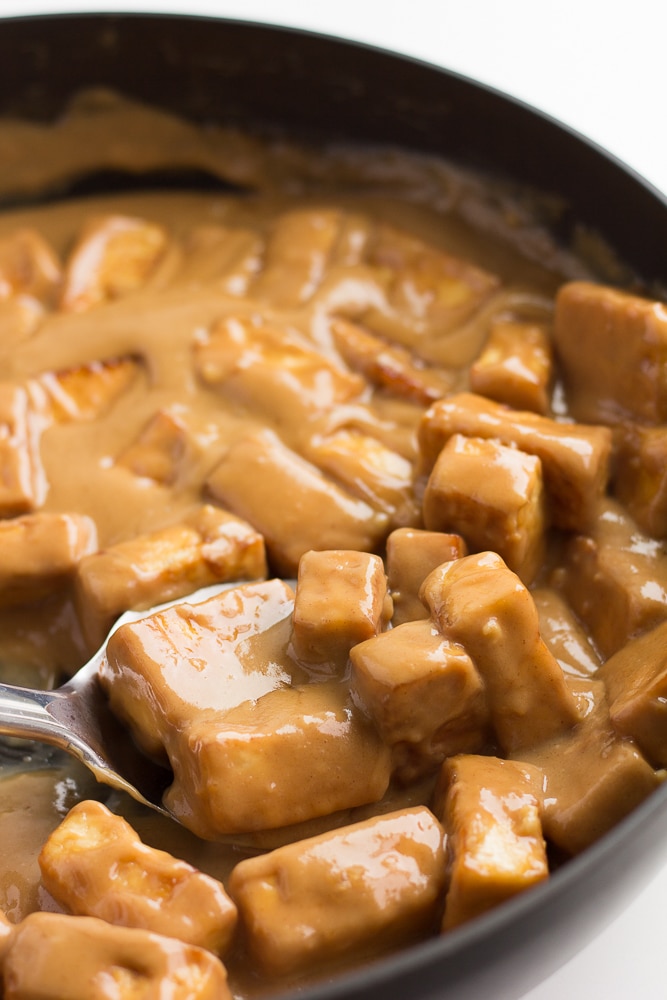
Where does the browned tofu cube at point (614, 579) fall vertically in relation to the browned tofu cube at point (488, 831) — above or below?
above

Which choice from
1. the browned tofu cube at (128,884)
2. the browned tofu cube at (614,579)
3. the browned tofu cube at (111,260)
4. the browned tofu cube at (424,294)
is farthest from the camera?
the browned tofu cube at (111,260)

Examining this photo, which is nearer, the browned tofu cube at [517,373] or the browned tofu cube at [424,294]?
the browned tofu cube at [517,373]

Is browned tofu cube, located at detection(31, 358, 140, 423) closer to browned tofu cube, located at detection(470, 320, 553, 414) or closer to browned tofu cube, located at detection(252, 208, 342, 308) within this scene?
browned tofu cube, located at detection(252, 208, 342, 308)

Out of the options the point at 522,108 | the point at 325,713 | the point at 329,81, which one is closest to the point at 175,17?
the point at 329,81

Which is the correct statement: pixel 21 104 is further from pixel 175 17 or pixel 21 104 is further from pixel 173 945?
pixel 173 945

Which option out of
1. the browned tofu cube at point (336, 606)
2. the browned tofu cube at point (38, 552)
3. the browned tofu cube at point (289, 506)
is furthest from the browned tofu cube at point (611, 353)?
the browned tofu cube at point (38, 552)

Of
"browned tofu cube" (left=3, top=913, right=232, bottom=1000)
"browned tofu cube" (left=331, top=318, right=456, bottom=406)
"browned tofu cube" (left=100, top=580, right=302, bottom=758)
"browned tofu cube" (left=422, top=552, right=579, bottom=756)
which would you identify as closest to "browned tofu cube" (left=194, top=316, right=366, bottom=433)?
"browned tofu cube" (left=331, top=318, right=456, bottom=406)

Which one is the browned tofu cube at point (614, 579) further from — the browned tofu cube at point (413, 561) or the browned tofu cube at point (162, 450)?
the browned tofu cube at point (162, 450)
